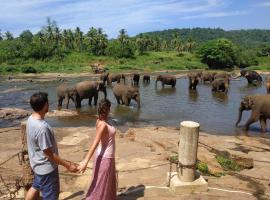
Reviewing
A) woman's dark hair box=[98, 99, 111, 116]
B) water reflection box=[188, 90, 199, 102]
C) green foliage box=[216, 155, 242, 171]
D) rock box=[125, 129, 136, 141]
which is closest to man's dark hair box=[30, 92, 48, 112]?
woman's dark hair box=[98, 99, 111, 116]

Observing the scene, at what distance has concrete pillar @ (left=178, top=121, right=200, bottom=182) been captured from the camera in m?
7.59

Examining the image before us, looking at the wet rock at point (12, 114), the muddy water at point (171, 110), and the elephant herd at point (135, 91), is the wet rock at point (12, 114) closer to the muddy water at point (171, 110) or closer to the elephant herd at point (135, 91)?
the muddy water at point (171, 110)

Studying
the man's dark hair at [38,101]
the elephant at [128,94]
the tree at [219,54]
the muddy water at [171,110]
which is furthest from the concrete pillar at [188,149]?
the tree at [219,54]

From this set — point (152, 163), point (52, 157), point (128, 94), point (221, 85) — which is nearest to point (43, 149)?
point (52, 157)

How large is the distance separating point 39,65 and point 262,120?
178 ft

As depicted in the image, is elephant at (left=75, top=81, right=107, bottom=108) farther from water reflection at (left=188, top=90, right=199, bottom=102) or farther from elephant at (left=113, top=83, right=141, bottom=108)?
water reflection at (left=188, top=90, right=199, bottom=102)

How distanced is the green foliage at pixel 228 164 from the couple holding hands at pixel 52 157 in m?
5.15

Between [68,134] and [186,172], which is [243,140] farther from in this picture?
[186,172]

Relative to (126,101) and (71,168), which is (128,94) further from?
(71,168)

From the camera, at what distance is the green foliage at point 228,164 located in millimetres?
10883

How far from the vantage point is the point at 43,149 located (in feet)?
18.3

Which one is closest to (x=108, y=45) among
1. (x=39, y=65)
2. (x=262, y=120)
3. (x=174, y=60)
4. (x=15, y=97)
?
(x=174, y=60)

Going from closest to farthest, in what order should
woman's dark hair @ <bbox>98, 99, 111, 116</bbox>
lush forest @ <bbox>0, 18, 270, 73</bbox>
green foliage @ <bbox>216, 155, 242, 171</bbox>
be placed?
1. woman's dark hair @ <bbox>98, 99, 111, 116</bbox>
2. green foliage @ <bbox>216, 155, 242, 171</bbox>
3. lush forest @ <bbox>0, 18, 270, 73</bbox>

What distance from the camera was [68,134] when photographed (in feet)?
49.2
